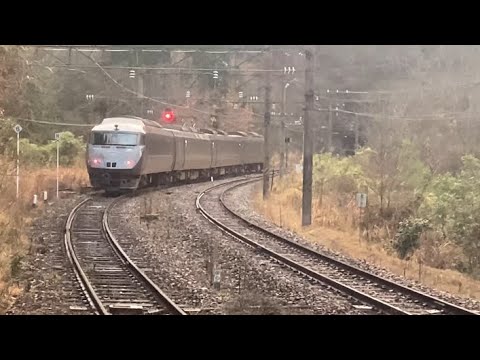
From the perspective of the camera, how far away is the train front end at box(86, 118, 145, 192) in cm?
761

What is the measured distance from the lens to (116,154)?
7.98 metres

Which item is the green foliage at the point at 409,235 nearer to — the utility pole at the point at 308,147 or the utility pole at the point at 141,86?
the utility pole at the point at 308,147

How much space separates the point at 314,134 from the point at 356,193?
2.61ft

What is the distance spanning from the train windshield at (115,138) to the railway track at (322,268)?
3.45 ft

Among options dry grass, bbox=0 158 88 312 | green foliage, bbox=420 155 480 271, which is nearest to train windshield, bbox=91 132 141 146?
dry grass, bbox=0 158 88 312

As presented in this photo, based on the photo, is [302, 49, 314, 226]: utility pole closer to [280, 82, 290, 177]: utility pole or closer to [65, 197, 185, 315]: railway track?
[280, 82, 290, 177]: utility pole

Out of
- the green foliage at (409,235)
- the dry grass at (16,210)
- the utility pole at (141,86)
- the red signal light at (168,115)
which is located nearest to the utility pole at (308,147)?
the green foliage at (409,235)

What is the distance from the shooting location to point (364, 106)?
25.7ft

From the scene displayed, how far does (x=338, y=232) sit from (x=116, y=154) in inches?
103

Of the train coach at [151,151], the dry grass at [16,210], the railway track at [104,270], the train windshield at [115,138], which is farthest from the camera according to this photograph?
the train coach at [151,151]

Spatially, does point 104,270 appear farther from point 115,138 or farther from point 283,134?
point 283,134

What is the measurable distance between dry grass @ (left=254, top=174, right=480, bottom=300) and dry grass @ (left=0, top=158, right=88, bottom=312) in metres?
2.29

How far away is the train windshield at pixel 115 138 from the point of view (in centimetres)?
758

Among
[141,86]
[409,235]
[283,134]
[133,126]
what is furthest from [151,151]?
[409,235]
